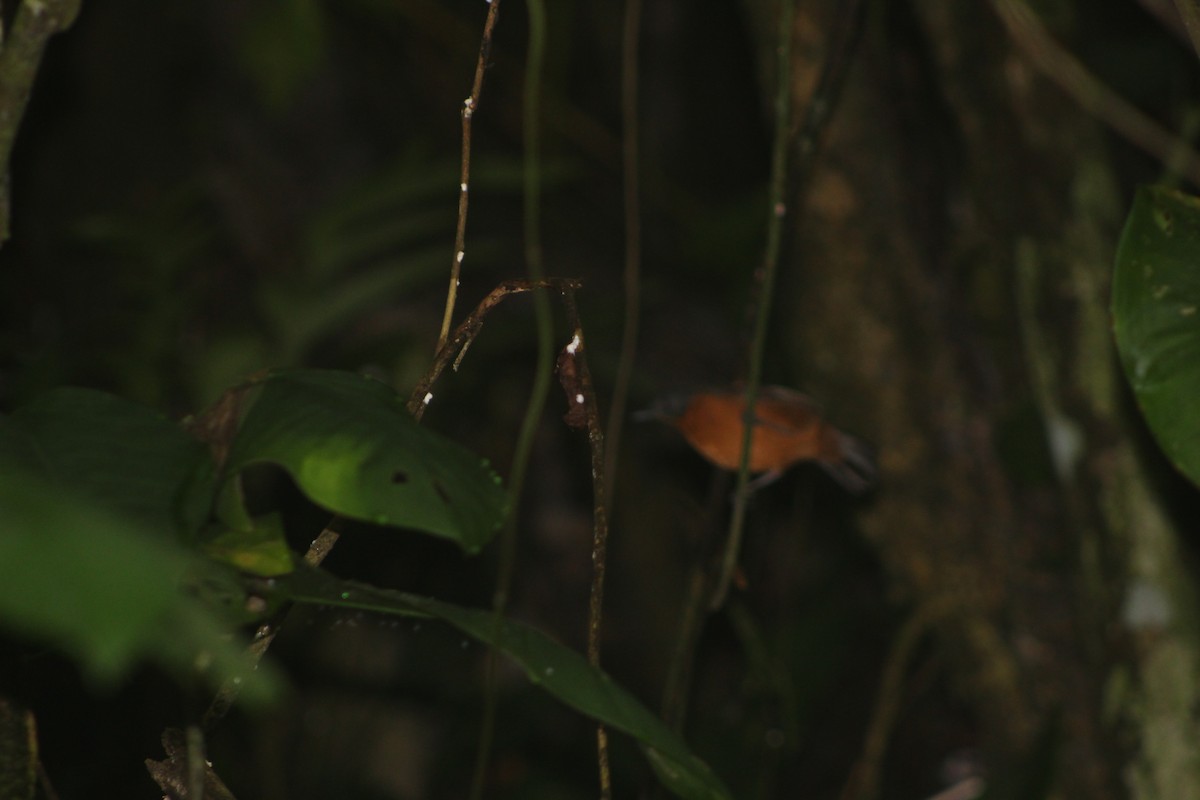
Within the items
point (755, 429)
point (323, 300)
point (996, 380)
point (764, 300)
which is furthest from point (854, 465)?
point (323, 300)

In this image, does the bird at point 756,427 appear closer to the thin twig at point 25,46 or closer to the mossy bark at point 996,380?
the mossy bark at point 996,380

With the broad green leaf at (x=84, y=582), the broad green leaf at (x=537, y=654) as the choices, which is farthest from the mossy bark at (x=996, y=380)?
the broad green leaf at (x=84, y=582)

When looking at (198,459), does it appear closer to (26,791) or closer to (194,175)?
(26,791)

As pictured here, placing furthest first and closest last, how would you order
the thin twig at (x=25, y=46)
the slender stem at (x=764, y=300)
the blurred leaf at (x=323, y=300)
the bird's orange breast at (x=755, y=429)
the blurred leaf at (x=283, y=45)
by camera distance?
the blurred leaf at (x=283, y=45) → the blurred leaf at (x=323, y=300) → the bird's orange breast at (x=755, y=429) → the slender stem at (x=764, y=300) → the thin twig at (x=25, y=46)

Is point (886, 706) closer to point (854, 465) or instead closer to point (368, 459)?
point (854, 465)

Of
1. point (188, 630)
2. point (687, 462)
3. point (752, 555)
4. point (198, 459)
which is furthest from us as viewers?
point (687, 462)

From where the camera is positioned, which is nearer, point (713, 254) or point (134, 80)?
point (713, 254)

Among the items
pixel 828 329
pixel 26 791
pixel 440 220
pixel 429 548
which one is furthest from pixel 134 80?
pixel 26 791
